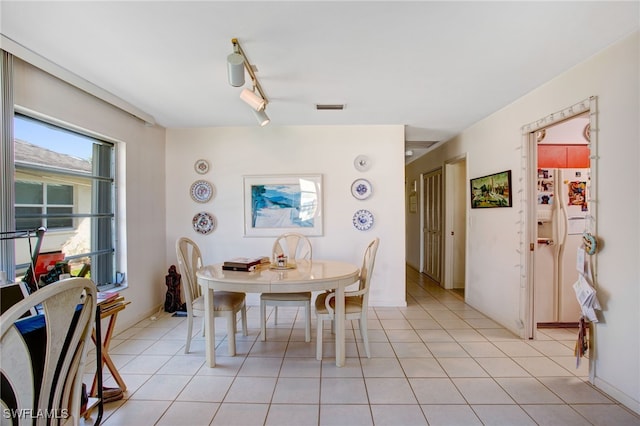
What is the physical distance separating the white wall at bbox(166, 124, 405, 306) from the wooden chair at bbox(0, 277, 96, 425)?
2688mm

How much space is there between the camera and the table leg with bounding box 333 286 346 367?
227 centimetres

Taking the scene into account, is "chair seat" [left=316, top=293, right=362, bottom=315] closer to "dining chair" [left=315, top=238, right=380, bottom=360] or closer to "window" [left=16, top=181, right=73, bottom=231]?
"dining chair" [left=315, top=238, right=380, bottom=360]

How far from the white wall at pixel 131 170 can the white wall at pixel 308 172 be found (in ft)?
0.79

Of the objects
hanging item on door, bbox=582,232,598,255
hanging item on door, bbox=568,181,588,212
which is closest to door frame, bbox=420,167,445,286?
hanging item on door, bbox=568,181,588,212

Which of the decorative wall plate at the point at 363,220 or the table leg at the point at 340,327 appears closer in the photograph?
the table leg at the point at 340,327

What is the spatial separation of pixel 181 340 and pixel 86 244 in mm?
1315

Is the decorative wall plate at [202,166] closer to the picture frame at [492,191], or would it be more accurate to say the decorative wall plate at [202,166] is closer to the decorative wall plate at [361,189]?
the decorative wall plate at [361,189]

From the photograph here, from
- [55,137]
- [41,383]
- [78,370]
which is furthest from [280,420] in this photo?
[55,137]

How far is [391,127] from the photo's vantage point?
3703 mm

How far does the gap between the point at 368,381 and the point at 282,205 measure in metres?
2.33

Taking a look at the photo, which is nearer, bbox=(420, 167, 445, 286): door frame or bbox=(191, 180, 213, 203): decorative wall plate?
bbox=(191, 180, 213, 203): decorative wall plate

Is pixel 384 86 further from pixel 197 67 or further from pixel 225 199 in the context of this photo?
pixel 225 199

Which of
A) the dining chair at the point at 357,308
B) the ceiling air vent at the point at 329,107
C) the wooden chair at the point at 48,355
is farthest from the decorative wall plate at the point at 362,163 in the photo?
the wooden chair at the point at 48,355

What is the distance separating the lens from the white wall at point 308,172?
3.73m
